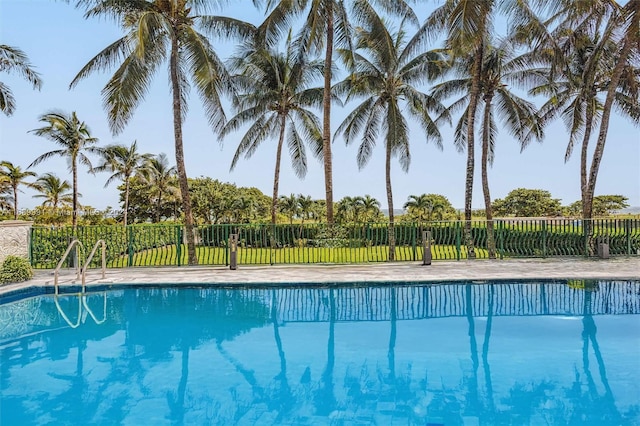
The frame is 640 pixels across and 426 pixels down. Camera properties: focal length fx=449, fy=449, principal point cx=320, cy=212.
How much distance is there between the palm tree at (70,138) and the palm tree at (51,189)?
659 centimetres

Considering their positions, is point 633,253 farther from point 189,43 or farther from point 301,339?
point 189,43

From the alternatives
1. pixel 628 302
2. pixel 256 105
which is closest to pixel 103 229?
pixel 256 105

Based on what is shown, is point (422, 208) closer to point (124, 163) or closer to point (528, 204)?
point (124, 163)

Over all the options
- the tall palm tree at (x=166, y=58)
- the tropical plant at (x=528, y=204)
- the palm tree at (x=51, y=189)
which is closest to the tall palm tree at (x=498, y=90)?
the tall palm tree at (x=166, y=58)

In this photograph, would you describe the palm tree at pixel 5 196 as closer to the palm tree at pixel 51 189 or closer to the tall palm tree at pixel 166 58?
the palm tree at pixel 51 189

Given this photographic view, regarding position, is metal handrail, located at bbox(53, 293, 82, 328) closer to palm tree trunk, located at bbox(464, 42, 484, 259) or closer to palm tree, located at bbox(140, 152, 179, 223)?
palm tree trunk, located at bbox(464, 42, 484, 259)

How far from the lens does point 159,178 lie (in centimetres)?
3534

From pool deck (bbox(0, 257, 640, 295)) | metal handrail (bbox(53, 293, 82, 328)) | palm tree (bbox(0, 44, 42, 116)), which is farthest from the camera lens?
palm tree (bbox(0, 44, 42, 116))

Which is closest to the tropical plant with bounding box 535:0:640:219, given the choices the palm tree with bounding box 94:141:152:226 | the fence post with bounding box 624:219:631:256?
the fence post with bounding box 624:219:631:256

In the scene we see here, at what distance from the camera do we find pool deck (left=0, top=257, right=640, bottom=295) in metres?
10.7

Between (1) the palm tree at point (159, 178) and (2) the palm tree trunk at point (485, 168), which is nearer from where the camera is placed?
(2) the palm tree trunk at point (485, 168)

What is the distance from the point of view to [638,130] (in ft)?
59.9

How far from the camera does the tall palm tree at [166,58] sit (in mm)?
12891

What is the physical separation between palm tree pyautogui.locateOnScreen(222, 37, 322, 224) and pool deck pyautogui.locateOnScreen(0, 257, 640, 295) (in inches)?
372
